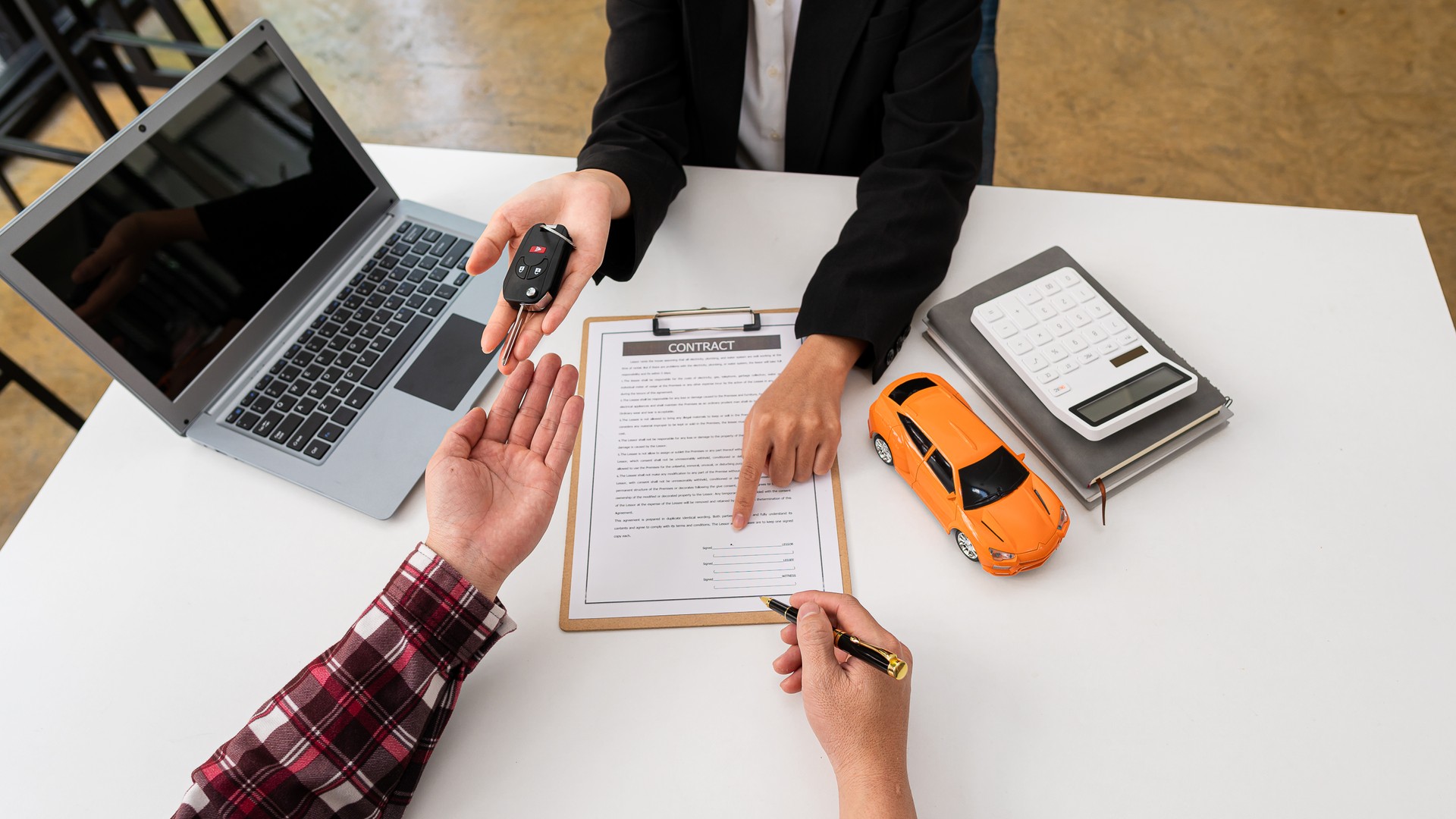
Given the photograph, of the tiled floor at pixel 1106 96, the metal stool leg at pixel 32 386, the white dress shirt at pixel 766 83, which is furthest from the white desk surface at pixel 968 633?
the tiled floor at pixel 1106 96

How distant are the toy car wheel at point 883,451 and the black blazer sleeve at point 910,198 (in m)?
0.10

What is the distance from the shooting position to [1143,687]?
2.43ft

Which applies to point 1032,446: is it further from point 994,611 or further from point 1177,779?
point 1177,779

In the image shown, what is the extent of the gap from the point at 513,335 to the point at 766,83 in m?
0.59

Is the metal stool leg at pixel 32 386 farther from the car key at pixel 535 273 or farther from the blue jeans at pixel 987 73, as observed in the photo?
the blue jeans at pixel 987 73

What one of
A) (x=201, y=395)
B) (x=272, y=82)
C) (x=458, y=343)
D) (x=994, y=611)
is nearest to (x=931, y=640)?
(x=994, y=611)

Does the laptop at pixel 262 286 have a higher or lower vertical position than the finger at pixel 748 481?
higher

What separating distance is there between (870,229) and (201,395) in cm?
80

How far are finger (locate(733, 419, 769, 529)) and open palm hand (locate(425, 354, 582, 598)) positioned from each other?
18 cm

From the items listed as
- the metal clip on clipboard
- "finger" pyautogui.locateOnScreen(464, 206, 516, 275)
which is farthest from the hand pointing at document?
"finger" pyautogui.locateOnScreen(464, 206, 516, 275)

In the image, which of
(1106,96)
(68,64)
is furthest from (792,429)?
(68,64)

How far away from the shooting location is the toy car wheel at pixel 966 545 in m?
0.79

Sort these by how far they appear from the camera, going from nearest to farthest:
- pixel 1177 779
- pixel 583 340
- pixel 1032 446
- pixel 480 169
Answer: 1. pixel 1177 779
2. pixel 1032 446
3. pixel 583 340
4. pixel 480 169

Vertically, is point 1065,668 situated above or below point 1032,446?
below
